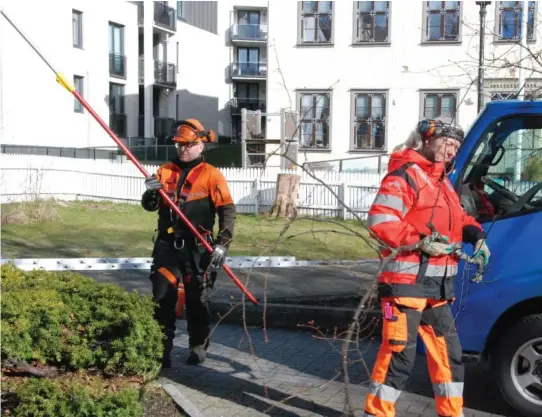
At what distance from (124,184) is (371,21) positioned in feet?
33.4

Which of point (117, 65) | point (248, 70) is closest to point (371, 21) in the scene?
point (117, 65)

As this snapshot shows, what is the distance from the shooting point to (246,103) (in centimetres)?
4697

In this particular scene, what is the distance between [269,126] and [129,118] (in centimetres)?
1432

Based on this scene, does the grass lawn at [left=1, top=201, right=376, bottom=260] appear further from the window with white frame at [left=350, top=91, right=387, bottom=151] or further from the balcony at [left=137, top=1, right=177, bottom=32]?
the balcony at [left=137, top=1, right=177, bottom=32]

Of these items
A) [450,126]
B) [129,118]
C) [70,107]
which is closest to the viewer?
[450,126]

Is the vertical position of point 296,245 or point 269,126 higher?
point 269,126

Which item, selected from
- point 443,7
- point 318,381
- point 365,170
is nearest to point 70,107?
point 365,170

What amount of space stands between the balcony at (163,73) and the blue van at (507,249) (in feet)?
116

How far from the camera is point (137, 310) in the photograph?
450 centimetres

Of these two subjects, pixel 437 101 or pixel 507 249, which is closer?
pixel 507 249

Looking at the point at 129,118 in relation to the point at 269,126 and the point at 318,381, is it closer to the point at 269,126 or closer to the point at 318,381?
the point at 269,126

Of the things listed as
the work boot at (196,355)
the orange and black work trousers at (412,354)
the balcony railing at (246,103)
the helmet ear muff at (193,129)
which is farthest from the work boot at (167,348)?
the balcony railing at (246,103)

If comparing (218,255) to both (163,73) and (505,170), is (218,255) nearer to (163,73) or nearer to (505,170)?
(505,170)

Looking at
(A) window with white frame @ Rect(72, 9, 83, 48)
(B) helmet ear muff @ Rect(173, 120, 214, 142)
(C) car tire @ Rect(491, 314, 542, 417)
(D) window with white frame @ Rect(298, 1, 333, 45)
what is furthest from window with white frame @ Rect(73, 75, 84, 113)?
(C) car tire @ Rect(491, 314, 542, 417)
